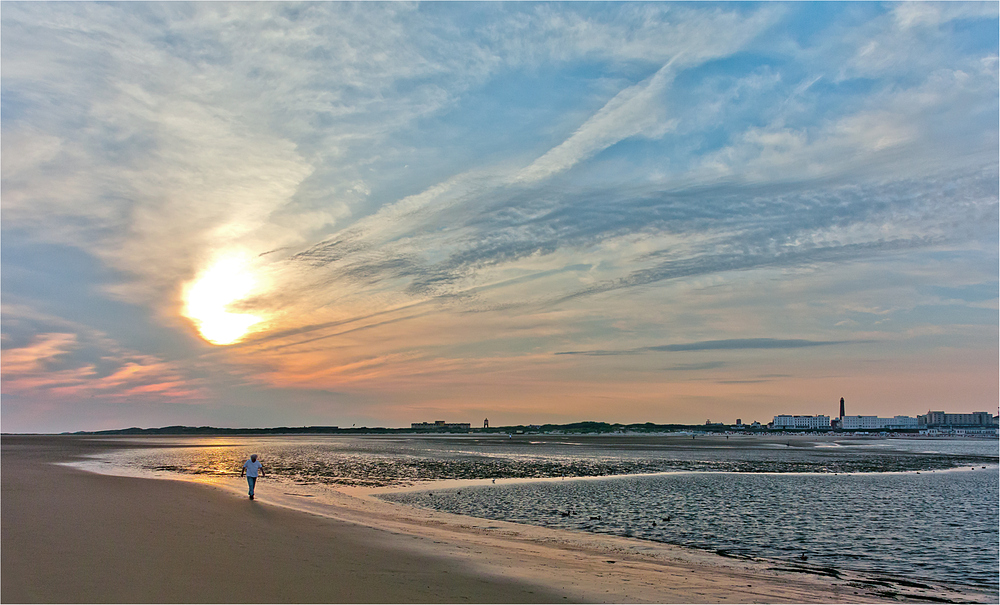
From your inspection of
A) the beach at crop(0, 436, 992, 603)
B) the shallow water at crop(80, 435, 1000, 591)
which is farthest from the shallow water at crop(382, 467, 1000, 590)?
the beach at crop(0, 436, 992, 603)

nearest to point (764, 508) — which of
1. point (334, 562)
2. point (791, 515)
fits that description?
point (791, 515)

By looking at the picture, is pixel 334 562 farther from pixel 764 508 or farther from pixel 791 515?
pixel 764 508

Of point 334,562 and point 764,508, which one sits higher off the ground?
point 334,562

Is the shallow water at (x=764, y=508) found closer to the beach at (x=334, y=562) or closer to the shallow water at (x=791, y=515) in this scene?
the shallow water at (x=791, y=515)

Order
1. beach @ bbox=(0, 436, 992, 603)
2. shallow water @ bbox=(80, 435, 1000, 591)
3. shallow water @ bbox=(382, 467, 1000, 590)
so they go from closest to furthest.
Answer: beach @ bbox=(0, 436, 992, 603) → shallow water @ bbox=(382, 467, 1000, 590) → shallow water @ bbox=(80, 435, 1000, 591)

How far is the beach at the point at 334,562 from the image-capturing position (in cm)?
1212

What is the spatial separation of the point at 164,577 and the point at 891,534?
2701cm

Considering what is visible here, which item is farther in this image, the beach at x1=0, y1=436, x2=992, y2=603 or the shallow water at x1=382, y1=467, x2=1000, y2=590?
the shallow water at x1=382, y1=467, x2=1000, y2=590

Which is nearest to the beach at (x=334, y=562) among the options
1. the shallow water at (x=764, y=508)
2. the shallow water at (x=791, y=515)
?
the shallow water at (x=791, y=515)

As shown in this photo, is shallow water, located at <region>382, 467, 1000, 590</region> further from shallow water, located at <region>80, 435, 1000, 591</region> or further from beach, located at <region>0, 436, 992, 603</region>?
beach, located at <region>0, 436, 992, 603</region>

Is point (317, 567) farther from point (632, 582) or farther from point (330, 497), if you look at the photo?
point (330, 497)

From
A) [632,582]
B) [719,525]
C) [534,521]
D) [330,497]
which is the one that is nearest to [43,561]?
[632,582]

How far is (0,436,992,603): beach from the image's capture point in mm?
12117

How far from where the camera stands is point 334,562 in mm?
15000
